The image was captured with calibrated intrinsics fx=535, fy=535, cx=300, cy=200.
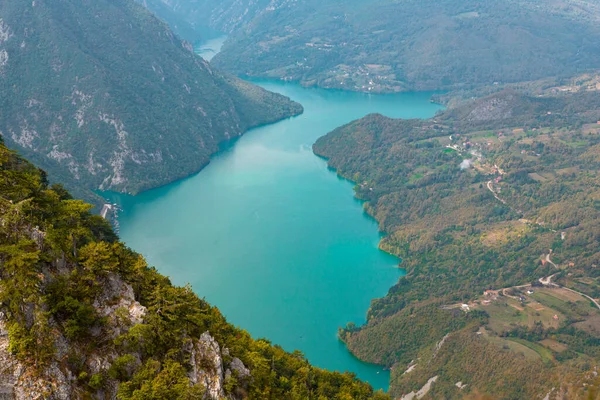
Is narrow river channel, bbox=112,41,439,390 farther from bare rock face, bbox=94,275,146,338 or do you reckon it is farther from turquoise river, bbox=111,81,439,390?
bare rock face, bbox=94,275,146,338

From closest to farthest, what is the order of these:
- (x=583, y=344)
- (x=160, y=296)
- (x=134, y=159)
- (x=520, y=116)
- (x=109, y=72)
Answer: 1. (x=160, y=296)
2. (x=583, y=344)
3. (x=134, y=159)
4. (x=109, y=72)
5. (x=520, y=116)

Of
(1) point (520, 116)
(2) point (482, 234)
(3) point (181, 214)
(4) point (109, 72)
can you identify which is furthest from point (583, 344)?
(4) point (109, 72)

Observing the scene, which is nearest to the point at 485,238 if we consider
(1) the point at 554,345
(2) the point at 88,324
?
(1) the point at 554,345

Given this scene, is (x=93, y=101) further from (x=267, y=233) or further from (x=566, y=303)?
(x=566, y=303)

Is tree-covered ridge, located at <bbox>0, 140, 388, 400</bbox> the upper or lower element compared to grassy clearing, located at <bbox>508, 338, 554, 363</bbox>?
upper

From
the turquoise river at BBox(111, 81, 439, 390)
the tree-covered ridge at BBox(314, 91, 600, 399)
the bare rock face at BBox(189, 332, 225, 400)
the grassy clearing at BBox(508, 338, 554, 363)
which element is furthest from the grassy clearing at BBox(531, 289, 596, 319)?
the bare rock face at BBox(189, 332, 225, 400)

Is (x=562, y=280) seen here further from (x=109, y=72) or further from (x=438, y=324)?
(x=109, y=72)
